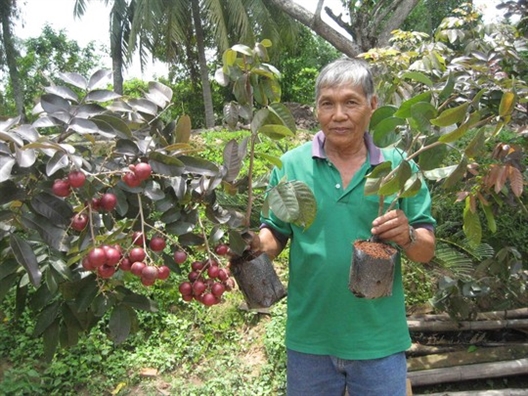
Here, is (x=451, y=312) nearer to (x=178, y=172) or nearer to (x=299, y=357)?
(x=299, y=357)

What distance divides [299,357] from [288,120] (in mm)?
728

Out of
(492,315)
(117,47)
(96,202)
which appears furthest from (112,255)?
(117,47)

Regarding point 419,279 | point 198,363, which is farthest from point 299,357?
point 419,279

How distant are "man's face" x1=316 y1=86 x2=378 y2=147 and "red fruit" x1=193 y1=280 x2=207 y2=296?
0.59m

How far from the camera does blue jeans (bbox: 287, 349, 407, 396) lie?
5.27ft

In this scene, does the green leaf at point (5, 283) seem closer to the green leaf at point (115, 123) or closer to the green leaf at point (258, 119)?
the green leaf at point (115, 123)

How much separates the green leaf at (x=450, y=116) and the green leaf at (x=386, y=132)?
118 millimetres

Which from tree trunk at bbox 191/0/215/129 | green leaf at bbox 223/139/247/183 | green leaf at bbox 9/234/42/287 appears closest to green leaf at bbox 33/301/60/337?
green leaf at bbox 9/234/42/287

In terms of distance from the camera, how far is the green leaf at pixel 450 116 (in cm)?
132

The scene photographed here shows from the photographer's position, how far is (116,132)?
1165mm

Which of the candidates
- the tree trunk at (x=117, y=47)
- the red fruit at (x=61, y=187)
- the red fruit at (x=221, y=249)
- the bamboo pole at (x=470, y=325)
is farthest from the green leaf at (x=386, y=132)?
the tree trunk at (x=117, y=47)

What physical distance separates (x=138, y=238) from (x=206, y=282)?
0.23m

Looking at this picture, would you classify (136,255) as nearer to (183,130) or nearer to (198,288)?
(198,288)

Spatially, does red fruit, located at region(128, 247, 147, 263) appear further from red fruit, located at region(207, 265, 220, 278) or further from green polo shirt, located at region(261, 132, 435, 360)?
green polo shirt, located at region(261, 132, 435, 360)
